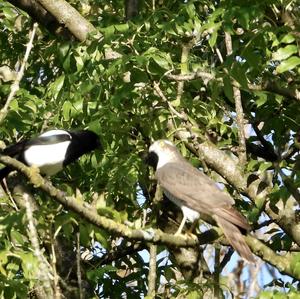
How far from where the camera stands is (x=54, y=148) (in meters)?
9.01

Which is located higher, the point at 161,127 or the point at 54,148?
the point at 54,148

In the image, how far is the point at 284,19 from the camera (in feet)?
23.7

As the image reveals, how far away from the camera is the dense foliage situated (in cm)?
620

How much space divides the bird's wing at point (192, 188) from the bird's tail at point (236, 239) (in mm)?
350

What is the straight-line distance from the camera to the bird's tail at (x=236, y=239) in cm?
633

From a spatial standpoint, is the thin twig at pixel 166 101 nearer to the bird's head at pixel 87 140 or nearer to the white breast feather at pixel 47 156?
the bird's head at pixel 87 140

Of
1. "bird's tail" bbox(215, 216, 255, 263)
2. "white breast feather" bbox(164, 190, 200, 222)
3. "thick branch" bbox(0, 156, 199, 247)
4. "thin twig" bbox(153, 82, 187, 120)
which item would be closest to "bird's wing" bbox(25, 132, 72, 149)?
"white breast feather" bbox(164, 190, 200, 222)

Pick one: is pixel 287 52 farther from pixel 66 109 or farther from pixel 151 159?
pixel 66 109

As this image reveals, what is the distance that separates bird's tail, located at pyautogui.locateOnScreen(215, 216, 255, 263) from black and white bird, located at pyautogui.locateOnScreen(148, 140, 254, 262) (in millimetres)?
203

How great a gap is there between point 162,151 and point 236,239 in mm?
1276

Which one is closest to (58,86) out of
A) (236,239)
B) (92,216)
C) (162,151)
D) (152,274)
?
(162,151)

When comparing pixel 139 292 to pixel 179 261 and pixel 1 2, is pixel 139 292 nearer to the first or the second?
pixel 179 261

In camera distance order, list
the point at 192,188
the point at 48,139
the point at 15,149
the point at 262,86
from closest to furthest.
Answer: the point at 262,86 < the point at 192,188 < the point at 15,149 < the point at 48,139

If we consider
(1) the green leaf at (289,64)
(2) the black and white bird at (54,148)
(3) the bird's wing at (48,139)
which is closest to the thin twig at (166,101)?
(1) the green leaf at (289,64)
